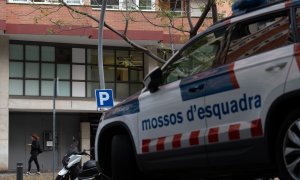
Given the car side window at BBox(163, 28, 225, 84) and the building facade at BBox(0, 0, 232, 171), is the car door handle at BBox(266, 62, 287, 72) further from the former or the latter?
the building facade at BBox(0, 0, 232, 171)

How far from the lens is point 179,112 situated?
6316 mm

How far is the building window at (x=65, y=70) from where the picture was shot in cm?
2898

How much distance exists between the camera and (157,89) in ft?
22.5

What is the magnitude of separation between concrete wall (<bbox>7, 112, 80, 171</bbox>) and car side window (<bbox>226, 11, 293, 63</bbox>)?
23837 millimetres

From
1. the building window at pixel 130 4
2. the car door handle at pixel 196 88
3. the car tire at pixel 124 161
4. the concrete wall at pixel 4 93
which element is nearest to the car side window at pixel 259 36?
the car door handle at pixel 196 88

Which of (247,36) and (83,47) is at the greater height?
(83,47)

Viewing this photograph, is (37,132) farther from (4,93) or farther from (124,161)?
(124,161)

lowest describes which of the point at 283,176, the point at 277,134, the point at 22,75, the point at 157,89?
the point at 283,176

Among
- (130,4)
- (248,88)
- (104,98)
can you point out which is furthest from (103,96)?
(248,88)

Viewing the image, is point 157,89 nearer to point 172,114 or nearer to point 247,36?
point 172,114

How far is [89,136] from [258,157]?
25.8 metres

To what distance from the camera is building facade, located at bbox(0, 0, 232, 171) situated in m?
27.7

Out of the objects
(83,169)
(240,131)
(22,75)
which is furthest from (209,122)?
(22,75)

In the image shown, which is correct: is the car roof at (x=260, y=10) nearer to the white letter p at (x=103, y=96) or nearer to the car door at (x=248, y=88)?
the car door at (x=248, y=88)
